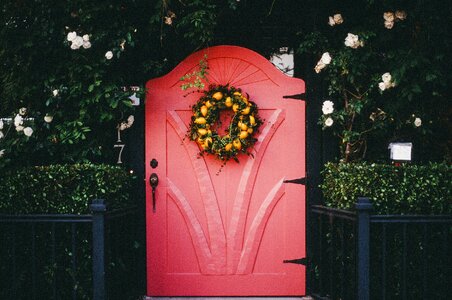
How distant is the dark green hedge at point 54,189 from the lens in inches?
161

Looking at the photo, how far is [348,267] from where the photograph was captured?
4.23m

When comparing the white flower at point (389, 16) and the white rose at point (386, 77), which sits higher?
the white flower at point (389, 16)

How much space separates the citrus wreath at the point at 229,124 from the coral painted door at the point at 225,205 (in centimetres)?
12

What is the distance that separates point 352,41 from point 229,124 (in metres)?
1.42

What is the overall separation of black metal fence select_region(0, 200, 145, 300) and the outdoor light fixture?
2618 millimetres

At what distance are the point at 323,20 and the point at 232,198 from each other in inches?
80.6

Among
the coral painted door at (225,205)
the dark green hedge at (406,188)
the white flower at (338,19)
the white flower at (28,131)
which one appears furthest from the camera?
the coral painted door at (225,205)

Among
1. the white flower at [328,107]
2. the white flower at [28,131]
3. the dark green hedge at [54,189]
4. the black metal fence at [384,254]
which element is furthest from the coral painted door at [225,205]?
the white flower at [28,131]

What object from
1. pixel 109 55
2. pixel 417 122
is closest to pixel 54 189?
pixel 109 55

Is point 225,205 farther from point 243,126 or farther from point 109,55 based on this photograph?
point 109,55

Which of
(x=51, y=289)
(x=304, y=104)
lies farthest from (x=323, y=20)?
(x=51, y=289)

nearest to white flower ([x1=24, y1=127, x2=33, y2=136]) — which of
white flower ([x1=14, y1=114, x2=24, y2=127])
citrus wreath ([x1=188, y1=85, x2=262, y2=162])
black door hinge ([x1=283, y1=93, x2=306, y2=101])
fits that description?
white flower ([x1=14, y1=114, x2=24, y2=127])

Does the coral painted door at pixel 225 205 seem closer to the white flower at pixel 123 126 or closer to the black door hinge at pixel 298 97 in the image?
the black door hinge at pixel 298 97

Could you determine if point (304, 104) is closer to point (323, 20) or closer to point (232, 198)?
point (323, 20)
